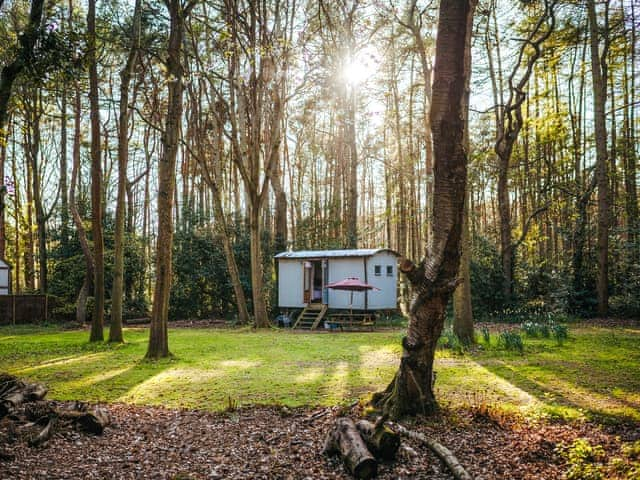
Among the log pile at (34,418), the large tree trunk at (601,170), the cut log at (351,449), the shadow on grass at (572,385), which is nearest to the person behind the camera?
the cut log at (351,449)

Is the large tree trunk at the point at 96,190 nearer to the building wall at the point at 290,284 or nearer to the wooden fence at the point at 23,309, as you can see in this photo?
the wooden fence at the point at 23,309

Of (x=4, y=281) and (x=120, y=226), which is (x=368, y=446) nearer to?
(x=120, y=226)

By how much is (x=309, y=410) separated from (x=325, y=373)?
240cm

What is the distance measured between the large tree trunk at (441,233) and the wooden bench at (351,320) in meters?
11.7

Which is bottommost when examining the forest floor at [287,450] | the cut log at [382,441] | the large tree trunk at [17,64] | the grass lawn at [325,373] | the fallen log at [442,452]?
the grass lawn at [325,373]

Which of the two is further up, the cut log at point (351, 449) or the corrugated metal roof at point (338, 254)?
the corrugated metal roof at point (338, 254)

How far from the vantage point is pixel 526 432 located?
14.6 feet

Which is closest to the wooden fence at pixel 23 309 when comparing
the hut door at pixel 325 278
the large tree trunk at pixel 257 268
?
the large tree trunk at pixel 257 268

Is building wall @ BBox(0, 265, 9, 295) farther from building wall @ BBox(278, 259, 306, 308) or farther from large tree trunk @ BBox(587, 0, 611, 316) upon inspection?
large tree trunk @ BBox(587, 0, 611, 316)

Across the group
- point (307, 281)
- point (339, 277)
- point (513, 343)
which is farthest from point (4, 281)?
point (513, 343)

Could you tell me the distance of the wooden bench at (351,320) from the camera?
16.9m

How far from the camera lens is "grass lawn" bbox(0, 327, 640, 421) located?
18.9ft

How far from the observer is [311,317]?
60.0 feet

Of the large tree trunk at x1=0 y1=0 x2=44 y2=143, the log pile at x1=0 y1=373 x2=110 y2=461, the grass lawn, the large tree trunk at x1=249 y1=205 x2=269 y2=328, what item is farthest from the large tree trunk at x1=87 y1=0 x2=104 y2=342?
the log pile at x1=0 y1=373 x2=110 y2=461
